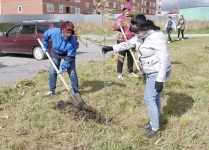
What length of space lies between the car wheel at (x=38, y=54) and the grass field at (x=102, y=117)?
4.48 metres

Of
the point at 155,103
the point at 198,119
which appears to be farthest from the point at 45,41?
the point at 198,119

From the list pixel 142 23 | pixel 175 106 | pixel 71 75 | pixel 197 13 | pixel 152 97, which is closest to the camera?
pixel 142 23

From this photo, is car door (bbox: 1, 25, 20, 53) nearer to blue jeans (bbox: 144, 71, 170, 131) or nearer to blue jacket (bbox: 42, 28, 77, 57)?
blue jacket (bbox: 42, 28, 77, 57)

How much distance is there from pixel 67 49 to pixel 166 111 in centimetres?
212

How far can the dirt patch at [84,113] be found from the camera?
4.02 m

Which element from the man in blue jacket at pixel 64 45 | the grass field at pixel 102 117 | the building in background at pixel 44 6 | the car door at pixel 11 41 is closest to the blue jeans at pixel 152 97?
the grass field at pixel 102 117

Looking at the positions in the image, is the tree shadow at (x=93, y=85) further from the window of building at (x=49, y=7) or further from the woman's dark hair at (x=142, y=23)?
the window of building at (x=49, y=7)

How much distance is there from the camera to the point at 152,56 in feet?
10.7

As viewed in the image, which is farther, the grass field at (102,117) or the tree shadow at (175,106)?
the tree shadow at (175,106)

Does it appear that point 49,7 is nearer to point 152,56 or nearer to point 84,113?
point 84,113

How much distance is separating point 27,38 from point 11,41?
38.2 inches

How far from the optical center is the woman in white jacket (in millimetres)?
3135

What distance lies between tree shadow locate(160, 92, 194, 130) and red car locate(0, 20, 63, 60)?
6800 mm

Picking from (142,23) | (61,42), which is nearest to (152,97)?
(142,23)
